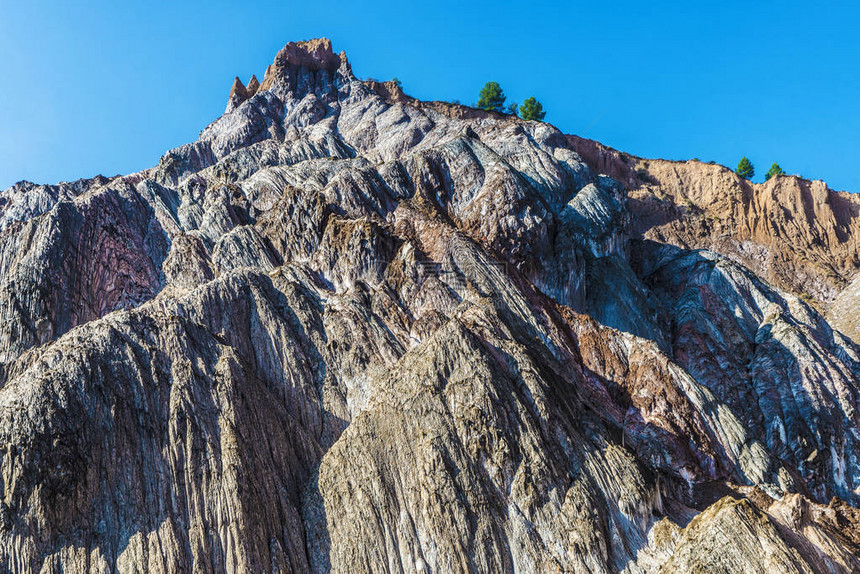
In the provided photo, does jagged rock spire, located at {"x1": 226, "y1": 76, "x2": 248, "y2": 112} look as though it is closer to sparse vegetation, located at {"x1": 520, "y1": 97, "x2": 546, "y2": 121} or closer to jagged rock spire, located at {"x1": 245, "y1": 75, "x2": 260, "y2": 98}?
jagged rock spire, located at {"x1": 245, "y1": 75, "x2": 260, "y2": 98}

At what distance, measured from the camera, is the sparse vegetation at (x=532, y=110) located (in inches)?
3593

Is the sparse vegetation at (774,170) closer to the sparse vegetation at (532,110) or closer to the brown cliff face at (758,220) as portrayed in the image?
the brown cliff face at (758,220)

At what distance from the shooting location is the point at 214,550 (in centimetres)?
2095

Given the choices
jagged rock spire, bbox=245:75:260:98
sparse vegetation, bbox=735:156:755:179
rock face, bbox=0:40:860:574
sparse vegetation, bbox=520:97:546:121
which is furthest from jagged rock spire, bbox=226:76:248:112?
sparse vegetation, bbox=735:156:755:179

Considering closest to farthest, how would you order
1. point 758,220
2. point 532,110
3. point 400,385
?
1. point 400,385
2. point 758,220
3. point 532,110

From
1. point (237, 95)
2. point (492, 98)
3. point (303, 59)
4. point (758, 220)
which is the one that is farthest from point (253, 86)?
point (758, 220)

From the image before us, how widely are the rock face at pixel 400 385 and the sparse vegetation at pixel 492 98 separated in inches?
1685

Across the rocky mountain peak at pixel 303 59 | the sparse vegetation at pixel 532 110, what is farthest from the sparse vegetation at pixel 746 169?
the rocky mountain peak at pixel 303 59

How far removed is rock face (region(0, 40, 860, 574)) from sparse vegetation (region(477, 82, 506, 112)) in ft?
140

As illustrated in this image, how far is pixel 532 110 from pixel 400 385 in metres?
75.1

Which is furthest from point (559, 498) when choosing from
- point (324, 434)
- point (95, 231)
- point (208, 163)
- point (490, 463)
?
point (208, 163)

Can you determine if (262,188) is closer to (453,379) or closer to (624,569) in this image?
(453,379)

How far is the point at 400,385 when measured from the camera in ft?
84.3

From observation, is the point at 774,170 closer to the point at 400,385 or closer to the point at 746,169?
the point at 746,169
